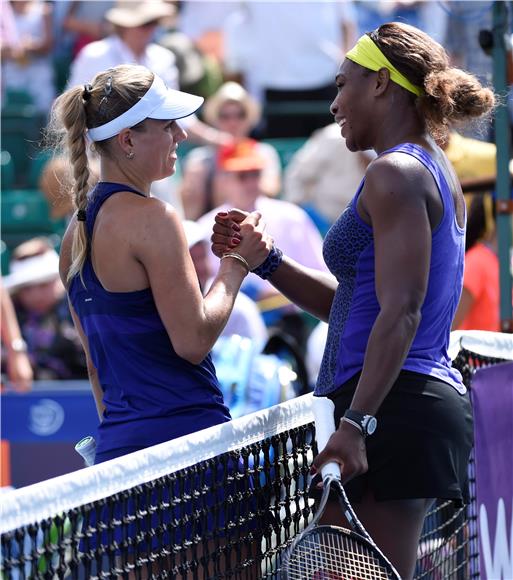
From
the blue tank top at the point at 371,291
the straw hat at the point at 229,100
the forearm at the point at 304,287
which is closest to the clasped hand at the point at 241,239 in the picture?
the forearm at the point at 304,287

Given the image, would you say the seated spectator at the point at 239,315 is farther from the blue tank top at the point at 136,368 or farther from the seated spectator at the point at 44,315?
the blue tank top at the point at 136,368

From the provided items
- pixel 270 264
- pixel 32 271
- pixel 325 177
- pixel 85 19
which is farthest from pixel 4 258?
pixel 270 264

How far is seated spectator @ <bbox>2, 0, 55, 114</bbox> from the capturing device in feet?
33.9

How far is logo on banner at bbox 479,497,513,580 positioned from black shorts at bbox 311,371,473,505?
803mm

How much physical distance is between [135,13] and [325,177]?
5.80 ft

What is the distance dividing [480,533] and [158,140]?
1572 mm

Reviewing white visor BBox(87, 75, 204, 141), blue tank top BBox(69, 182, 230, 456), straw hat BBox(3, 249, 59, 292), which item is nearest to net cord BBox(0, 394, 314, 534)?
blue tank top BBox(69, 182, 230, 456)

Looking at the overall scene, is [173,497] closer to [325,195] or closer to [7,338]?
[7,338]

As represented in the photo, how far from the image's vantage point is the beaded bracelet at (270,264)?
3.44 m

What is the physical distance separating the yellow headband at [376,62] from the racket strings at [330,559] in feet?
3.69

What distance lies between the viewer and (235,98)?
30.1ft

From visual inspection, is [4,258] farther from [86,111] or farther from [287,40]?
[86,111]

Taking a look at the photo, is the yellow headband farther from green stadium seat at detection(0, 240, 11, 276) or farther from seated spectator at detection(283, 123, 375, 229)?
green stadium seat at detection(0, 240, 11, 276)

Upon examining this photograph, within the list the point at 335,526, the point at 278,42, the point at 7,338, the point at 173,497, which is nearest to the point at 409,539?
the point at 335,526
